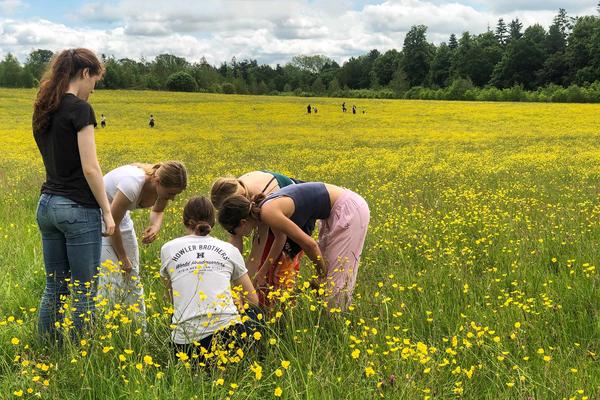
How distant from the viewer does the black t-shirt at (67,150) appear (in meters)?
3.26

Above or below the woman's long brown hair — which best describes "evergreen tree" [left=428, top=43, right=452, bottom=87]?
above

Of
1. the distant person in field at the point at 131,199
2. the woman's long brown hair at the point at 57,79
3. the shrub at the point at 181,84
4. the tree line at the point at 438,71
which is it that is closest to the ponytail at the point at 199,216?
the distant person in field at the point at 131,199

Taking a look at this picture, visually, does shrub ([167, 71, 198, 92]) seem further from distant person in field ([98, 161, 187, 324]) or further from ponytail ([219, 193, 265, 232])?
ponytail ([219, 193, 265, 232])

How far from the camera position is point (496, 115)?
35.7 m

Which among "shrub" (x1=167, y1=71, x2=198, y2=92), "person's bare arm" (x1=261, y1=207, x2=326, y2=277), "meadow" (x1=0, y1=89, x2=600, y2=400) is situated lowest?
"meadow" (x1=0, y1=89, x2=600, y2=400)

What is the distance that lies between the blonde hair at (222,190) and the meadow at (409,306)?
748 millimetres

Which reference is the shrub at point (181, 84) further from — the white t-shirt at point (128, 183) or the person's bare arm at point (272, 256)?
the person's bare arm at point (272, 256)

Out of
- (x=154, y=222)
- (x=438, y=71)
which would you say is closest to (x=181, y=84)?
(x=438, y=71)

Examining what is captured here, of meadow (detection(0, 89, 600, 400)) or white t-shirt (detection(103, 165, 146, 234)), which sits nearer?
meadow (detection(0, 89, 600, 400))

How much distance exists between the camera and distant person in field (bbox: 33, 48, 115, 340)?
10.7 feet

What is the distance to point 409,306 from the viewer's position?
3887 millimetres

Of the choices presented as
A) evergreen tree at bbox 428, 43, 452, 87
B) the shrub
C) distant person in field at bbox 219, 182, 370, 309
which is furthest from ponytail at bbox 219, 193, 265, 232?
evergreen tree at bbox 428, 43, 452, 87

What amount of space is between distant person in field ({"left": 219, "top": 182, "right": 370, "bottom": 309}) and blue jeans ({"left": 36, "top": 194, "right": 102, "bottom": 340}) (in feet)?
2.81

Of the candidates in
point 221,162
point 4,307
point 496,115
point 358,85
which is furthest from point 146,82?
point 4,307
